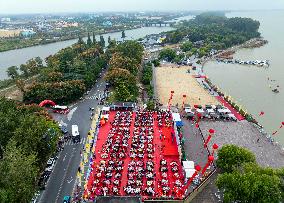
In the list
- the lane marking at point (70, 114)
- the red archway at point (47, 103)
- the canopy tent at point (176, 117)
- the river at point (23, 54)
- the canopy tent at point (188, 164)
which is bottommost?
the river at point (23, 54)

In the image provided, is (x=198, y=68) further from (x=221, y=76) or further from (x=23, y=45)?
(x=23, y=45)

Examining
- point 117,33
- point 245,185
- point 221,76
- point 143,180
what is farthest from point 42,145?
point 117,33

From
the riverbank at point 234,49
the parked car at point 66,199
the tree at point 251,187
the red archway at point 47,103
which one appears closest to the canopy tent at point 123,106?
the red archway at point 47,103

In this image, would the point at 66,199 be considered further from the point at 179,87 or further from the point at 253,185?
the point at 179,87

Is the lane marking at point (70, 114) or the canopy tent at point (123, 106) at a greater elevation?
the canopy tent at point (123, 106)

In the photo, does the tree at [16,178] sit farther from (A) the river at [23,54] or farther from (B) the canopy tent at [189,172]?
(A) the river at [23,54]

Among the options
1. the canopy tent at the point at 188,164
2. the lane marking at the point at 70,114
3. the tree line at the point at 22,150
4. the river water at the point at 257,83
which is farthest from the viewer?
the river water at the point at 257,83

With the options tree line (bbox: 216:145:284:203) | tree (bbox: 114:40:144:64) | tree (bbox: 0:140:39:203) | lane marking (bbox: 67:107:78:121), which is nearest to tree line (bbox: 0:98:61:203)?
tree (bbox: 0:140:39:203)
